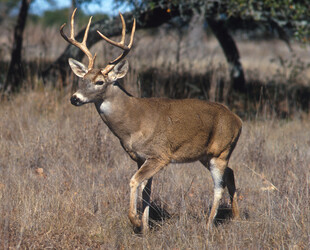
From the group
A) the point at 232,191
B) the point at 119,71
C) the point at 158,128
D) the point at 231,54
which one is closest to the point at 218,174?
the point at 232,191

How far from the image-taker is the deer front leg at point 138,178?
4723 mm

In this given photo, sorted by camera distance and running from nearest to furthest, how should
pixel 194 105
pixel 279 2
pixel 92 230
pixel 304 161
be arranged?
pixel 92 230
pixel 194 105
pixel 304 161
pixel 279 2

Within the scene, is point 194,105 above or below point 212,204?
above

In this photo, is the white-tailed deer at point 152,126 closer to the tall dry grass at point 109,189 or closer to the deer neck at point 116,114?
the deer neck at point 116,114

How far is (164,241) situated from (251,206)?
1.48m

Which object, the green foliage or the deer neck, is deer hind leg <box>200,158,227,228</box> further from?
the green foliage

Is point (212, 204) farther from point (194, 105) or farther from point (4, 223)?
point (4, 223)

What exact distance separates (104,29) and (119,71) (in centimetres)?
489

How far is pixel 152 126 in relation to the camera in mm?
5066

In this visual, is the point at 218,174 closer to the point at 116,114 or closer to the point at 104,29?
the point at 116,114

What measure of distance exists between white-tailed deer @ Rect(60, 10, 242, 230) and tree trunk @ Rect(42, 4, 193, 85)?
4253 millimetres

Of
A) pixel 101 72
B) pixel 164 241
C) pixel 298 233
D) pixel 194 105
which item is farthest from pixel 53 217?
pixel 298 233

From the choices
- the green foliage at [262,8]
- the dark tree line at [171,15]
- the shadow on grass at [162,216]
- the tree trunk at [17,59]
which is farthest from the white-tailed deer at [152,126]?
the tree trunk at [17,59]

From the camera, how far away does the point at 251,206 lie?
230 inches
